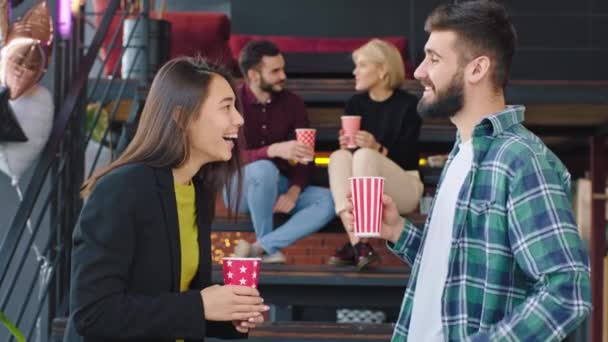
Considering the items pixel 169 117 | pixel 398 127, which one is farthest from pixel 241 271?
pixel 398 127

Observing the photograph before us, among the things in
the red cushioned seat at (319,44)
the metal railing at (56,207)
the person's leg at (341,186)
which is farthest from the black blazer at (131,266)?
the red cushioned seat at (319,44)

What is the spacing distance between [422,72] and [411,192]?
9.25ft

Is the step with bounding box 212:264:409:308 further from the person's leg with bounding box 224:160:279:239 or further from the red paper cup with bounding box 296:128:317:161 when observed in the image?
the red paper cup with bounding box 296:128:317:161

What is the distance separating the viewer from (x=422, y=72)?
2672 mm

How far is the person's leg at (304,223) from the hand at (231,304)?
9.56ft

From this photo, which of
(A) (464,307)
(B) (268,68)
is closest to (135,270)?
(A) (464,307)

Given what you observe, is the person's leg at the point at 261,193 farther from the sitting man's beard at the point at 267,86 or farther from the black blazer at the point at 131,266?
the black blazer at the point at 131,266

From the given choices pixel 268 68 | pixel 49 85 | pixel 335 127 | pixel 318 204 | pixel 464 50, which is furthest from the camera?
pixel 335 127

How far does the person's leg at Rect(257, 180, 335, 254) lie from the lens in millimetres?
5438

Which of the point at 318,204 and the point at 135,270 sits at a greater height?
the point at 135,270

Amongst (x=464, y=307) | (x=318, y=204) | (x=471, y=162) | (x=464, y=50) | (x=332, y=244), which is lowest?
(x=332, y=244)

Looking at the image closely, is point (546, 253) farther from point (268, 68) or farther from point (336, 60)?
point (336, 60)

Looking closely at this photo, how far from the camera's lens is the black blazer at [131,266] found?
8.02ft

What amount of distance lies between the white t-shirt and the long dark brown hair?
1.79 feet
